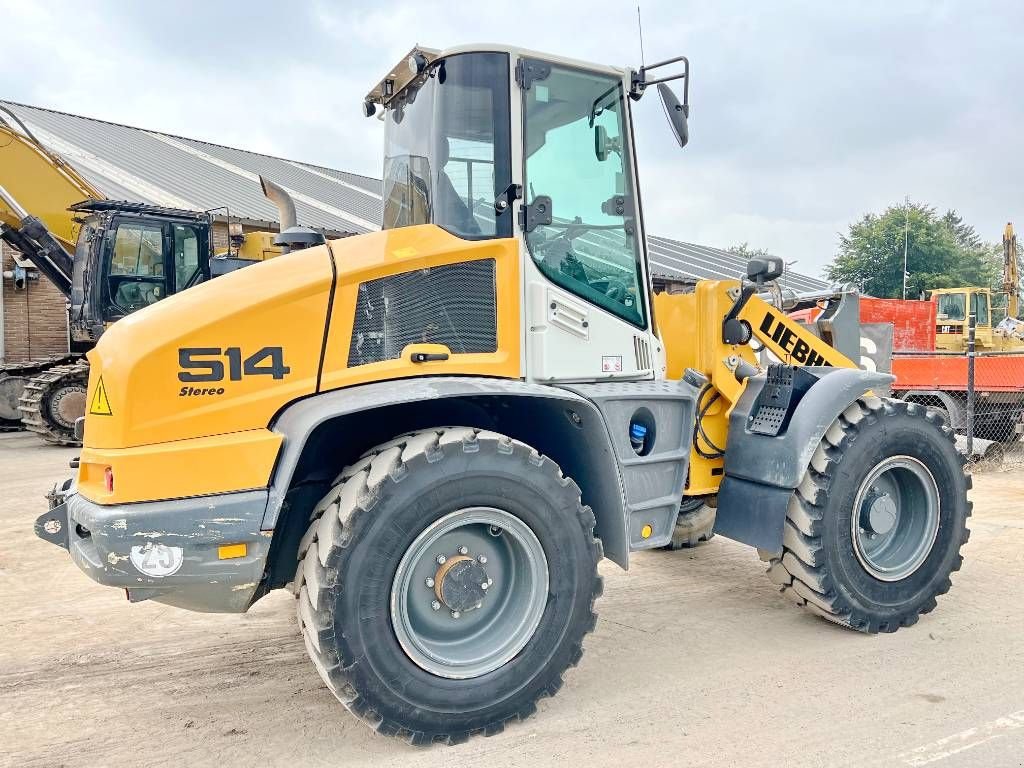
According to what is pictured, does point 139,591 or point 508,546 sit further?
point 508,546

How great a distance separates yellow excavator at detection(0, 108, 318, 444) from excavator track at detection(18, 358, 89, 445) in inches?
0.6

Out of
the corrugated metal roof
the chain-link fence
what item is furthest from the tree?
the chain-link fence

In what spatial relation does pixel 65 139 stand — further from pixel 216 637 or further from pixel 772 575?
pixel 772 575

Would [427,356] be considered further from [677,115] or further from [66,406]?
[66,406]

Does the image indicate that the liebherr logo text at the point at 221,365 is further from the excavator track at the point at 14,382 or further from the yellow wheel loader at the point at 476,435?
the excavator track at the point at 14,382

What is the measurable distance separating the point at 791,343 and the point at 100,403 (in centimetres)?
374

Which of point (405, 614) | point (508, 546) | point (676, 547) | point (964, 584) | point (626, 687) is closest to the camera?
point (405, 614)

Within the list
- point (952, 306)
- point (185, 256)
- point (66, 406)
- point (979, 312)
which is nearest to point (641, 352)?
point (185, 256)

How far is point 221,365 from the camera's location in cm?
300

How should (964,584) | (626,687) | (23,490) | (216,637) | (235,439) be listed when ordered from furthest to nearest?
1. (23,490)
2. (964,584)
3. (216,637)
4. (626,687)
5. (235,439)

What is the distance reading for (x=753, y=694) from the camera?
361 centimetres

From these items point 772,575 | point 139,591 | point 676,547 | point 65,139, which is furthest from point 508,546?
point 65,139

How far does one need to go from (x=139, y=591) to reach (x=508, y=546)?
1.43m

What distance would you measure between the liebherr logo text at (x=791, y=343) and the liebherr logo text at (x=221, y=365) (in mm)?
2916
